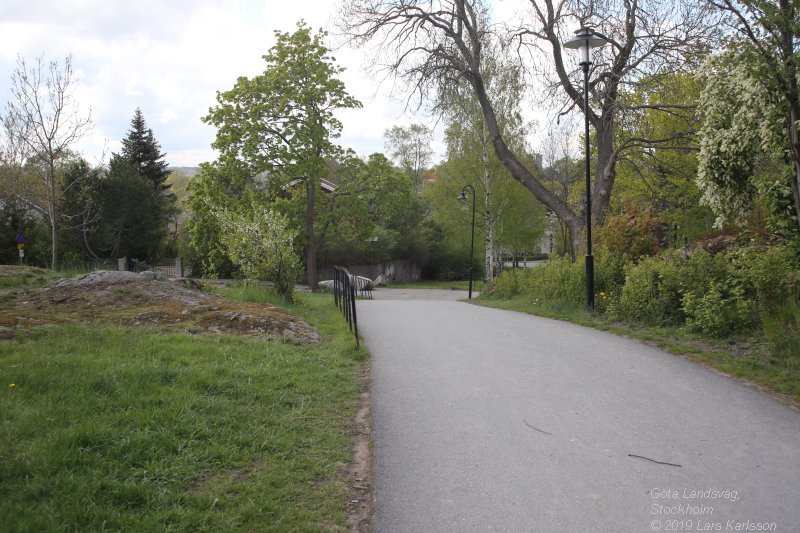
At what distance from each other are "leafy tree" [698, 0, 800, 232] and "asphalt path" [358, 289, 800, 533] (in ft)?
9.54

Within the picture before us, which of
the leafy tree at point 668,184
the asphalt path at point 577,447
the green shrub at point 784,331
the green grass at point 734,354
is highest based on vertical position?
the leafy tree at point 668,184

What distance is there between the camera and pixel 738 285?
827 centimetres

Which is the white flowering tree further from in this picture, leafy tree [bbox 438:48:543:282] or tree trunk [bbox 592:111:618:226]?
leafy tree [bbox 438:48:543:282]

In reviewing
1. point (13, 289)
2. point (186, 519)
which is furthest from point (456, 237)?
point (186, 519)

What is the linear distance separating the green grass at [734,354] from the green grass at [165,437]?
422 centimetres

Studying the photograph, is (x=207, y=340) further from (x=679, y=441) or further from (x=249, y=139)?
(x=249, y=139)

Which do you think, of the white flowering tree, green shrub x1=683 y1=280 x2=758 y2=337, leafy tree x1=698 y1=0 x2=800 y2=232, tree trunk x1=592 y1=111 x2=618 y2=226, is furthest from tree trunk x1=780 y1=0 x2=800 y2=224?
tree trunk x1=592 y1=111 x2=618 y2=226

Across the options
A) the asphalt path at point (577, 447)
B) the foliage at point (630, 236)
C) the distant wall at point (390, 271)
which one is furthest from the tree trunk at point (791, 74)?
the distant wall at point (390, 271)

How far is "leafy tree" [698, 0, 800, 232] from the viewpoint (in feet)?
21.7

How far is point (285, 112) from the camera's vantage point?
88.1ft

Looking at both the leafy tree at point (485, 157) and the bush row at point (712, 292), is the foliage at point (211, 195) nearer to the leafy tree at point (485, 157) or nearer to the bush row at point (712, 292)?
the leafy tree at point (485, 157)

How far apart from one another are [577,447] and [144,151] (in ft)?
136

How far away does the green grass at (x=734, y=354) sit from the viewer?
5.84 metres

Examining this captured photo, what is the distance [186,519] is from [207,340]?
4052 millimetres
